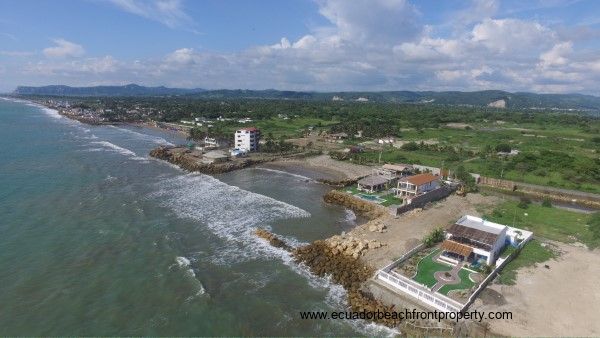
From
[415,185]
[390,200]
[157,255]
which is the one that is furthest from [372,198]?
[157,255]

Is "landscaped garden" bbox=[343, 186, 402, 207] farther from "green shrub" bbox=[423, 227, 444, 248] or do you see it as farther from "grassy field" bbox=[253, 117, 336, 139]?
"grassy field" bbox=[253, 117, 336, 139]

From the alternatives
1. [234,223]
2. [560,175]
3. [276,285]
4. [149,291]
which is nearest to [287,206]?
[234,223]

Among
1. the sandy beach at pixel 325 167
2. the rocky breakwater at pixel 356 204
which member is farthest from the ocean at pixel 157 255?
the sandy beach at pixel 325 167

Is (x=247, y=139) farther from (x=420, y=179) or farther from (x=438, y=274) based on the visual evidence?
(x=438, y=274)

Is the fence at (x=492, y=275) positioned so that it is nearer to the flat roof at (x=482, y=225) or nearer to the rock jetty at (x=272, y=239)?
the flat roof at (x=482, y=225)

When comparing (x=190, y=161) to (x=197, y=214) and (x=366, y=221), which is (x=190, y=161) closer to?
(x=197, y=214)
